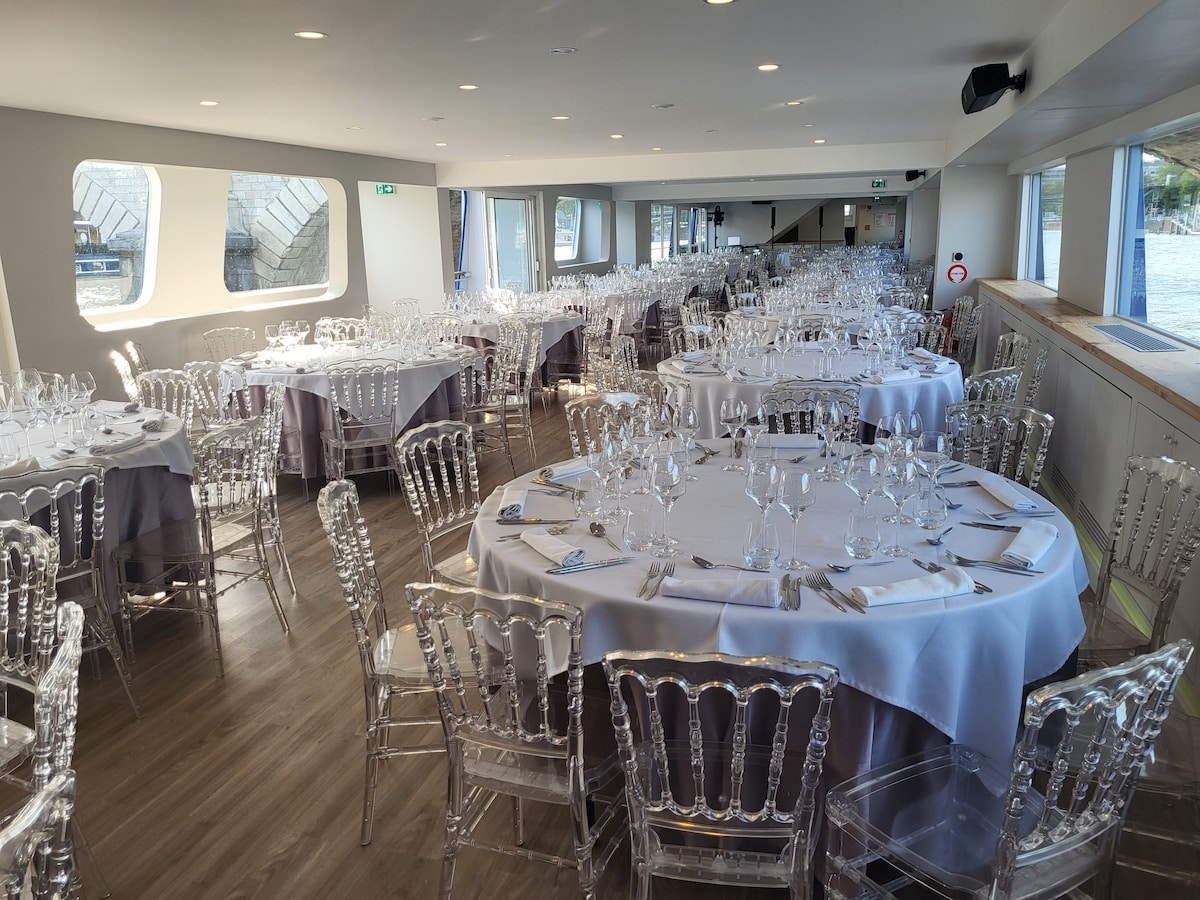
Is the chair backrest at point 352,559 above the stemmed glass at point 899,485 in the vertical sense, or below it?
below

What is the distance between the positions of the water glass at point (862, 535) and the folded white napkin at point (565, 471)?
3.56ft

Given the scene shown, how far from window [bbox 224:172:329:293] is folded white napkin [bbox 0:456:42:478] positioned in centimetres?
815

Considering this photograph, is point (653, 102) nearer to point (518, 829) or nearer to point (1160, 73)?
point (1160, 73)

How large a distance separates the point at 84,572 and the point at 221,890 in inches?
61.3

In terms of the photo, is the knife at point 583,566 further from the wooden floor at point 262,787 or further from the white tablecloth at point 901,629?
A: the wooden floor at point 262,787

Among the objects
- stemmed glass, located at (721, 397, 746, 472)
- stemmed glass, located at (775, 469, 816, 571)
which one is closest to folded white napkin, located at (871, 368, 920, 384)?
stemmed glass, located at (721, 397, 746, 472)

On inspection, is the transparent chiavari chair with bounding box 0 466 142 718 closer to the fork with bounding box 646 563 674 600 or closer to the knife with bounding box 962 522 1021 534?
the fork with bounding box 646 563 674 600

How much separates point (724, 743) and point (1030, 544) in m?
1.09

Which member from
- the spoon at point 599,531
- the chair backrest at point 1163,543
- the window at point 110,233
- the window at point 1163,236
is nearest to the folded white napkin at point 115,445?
the spoon at point 599,531

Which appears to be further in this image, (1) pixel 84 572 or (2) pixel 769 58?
(2) pixel 769 58

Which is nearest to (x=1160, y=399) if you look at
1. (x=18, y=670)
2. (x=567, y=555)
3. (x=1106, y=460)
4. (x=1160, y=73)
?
(x=1106, y=460)

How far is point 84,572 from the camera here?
349 centimetres

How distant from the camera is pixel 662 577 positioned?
8.09ft

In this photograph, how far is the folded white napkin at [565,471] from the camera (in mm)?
3416
